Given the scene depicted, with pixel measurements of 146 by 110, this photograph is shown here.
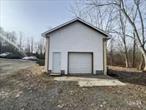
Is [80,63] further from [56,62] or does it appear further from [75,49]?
[56,62]

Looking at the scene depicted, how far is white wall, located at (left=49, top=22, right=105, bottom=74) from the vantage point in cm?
1569

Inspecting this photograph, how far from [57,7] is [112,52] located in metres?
19.8

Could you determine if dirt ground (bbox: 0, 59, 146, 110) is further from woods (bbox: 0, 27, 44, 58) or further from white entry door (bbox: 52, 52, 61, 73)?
woods (bbox: 0, 27, 44, 58)

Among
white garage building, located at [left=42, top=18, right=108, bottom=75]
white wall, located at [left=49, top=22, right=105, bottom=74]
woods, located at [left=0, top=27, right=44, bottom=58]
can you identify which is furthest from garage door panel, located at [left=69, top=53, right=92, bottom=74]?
woods, located at [left=0, top=27, right=44, bottom=58]

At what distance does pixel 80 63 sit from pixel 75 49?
4.53ft

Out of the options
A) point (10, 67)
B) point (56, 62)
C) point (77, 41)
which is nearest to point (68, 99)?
point (56, 62)

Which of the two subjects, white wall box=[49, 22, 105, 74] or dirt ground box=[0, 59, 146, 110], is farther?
white wall box=[49, 22, 105, 74]

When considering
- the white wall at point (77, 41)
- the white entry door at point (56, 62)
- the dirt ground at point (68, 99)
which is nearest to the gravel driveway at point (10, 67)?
the white entry door at point (56, 62)

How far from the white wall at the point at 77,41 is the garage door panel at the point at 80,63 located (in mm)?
484

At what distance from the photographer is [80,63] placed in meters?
16.1

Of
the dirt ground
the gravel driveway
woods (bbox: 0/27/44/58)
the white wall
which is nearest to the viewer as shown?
the dirt ground

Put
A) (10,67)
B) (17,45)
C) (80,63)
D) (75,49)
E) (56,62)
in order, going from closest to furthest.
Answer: (56,62)
(75,49)
(80,63)
(10,67)
(17,45)

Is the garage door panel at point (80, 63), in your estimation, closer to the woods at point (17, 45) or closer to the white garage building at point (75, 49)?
the white garage building at point (75, 49)

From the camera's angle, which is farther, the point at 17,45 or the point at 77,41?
the point at 17,45
